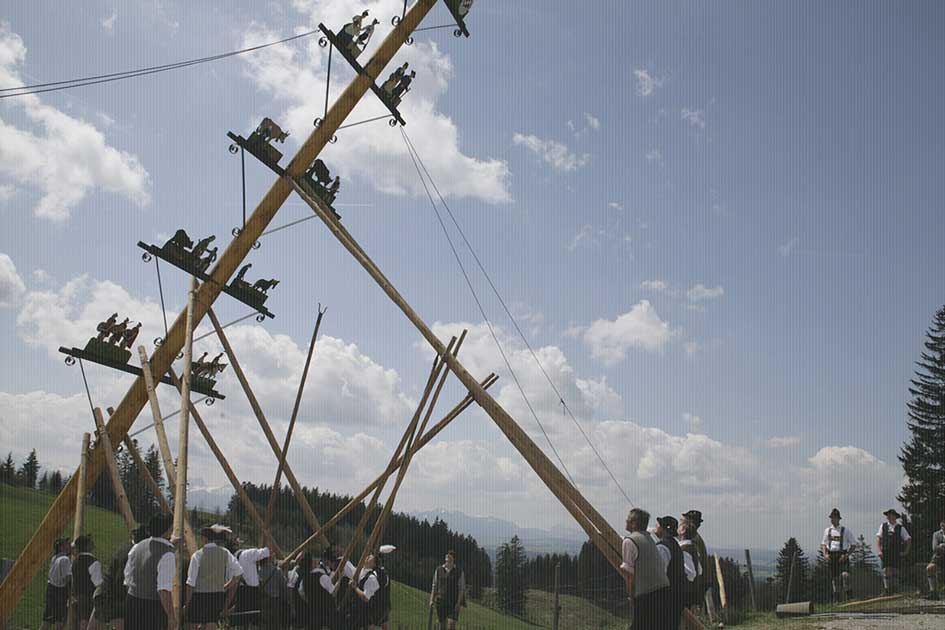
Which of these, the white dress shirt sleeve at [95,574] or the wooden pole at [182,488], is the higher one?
the wooden pole at [182,488]

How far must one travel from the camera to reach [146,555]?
8.04m

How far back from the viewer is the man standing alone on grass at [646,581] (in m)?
7.09

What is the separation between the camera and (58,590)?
39.8ft

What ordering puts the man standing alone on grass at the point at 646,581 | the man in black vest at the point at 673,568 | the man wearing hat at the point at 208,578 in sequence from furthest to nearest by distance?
the man wearing hat at the point at 208,578 → the man in black vest at the point at 673,568 → the man standing alone on grass at the point at 646,581

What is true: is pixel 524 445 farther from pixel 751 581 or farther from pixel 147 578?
pixel 751 581

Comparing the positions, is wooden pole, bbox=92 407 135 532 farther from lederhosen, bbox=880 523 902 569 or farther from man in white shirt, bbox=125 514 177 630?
lederhosen, bbox=880 523 902 569

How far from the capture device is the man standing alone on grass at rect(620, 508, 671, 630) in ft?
23.3

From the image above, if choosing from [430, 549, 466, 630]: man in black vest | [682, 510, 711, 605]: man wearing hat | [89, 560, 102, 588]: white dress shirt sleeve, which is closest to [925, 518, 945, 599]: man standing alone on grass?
[682, 510, 711, 605]: man wearing hat

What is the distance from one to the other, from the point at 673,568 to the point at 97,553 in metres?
22.1

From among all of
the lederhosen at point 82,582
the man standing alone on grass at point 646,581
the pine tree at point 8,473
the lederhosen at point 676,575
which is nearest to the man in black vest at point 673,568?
the lederhosen at point 676,575

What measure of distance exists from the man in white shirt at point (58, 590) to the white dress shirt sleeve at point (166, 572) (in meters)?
4.99

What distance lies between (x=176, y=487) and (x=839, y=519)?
12170mm

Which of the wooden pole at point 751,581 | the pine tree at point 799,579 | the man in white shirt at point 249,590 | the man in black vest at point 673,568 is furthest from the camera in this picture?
the pine tree at point 799,579

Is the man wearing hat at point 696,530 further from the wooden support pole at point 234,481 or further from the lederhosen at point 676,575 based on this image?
the wooden support pole at point 234,481
